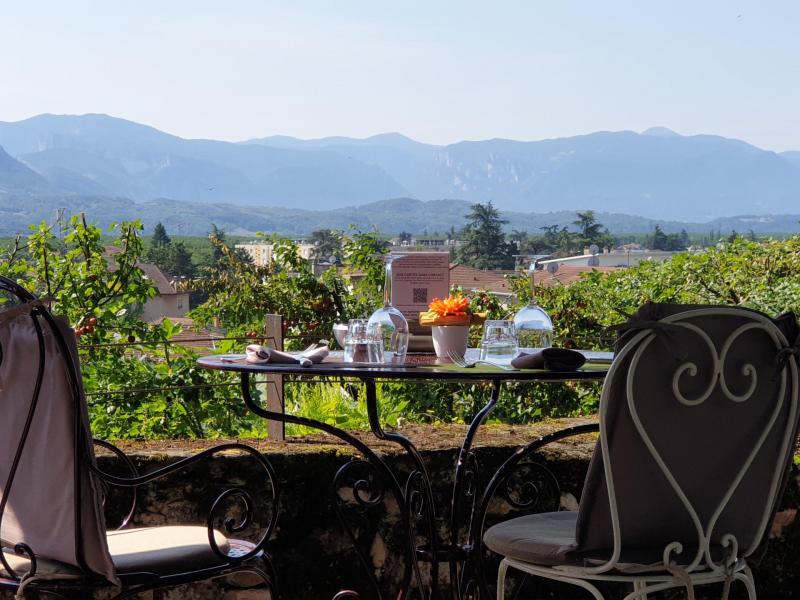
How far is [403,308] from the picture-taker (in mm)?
2650

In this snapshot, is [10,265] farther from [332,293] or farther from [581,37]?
[581,37]

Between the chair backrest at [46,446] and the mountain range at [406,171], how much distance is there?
4347 inches

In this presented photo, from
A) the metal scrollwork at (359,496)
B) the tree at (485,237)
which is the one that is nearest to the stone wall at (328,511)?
the metal scrollwork at (359,496)

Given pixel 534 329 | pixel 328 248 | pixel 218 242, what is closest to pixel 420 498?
pixel 534 329

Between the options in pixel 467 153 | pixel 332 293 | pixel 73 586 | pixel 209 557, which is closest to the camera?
pixel 73 586

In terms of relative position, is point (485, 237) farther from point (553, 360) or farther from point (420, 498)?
point (553, 360)

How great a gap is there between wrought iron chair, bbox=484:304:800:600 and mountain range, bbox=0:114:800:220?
110821 mm

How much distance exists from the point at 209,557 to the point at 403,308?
0.85m

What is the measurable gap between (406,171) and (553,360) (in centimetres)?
16432

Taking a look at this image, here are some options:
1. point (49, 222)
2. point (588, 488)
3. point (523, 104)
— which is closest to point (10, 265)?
point (49, 222)

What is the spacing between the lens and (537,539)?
78.0 inches

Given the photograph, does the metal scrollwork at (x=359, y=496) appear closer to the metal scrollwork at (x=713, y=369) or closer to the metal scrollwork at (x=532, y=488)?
the metal scrollwork at (x=532, y=488)

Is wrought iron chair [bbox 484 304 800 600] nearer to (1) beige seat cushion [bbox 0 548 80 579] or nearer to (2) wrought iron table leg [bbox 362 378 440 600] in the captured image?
(2) wrought iron table leg [bbox 362 378 440 600]

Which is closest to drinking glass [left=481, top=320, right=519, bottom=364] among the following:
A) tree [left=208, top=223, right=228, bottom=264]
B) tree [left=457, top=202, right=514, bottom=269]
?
tree [left=208, top=223, right=228, bottom=264]
